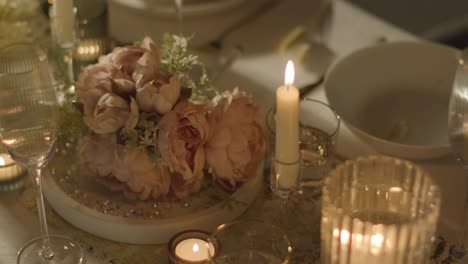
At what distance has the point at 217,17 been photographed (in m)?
1.56

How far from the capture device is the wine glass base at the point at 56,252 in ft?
3.50

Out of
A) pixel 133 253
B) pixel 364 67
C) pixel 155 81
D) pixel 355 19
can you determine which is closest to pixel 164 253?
pixel 133 253

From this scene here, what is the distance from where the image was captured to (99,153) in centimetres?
108

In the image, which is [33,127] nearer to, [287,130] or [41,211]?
[41,211]

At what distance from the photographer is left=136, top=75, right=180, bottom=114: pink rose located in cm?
103

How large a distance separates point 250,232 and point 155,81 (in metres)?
0.26

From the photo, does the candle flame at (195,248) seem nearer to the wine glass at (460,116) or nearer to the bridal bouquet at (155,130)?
the bridal bouquet at (155,130)

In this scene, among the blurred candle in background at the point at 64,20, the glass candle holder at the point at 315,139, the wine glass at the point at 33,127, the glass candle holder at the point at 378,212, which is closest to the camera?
the glass candle holder at the point at 378,212

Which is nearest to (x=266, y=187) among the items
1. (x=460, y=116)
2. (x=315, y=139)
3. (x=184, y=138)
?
(x=315, y=139)

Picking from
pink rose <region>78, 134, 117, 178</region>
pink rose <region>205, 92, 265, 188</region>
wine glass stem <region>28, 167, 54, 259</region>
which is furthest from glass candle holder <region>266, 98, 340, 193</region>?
wine glass stem <region>28, 167, 54, 259</region>

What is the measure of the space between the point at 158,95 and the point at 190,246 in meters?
0.22

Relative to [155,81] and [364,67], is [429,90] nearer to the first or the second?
[364,67]

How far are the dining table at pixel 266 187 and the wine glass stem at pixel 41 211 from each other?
0.05m

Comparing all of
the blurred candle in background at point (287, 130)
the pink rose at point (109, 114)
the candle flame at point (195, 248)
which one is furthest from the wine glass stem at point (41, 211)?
the blurred candle in background at point (287, 130)
